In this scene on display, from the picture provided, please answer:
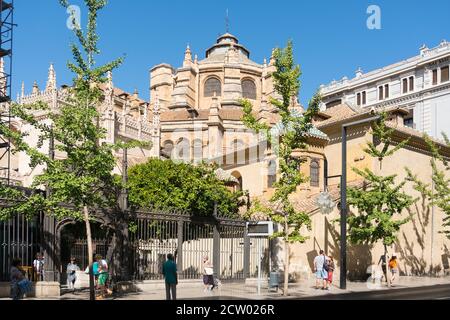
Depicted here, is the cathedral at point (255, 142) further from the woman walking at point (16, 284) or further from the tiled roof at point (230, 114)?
the woman walking at point (16, 284)

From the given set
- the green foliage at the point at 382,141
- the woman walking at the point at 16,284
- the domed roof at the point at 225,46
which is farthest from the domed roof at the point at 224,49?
the woman walking at the point at 16,284

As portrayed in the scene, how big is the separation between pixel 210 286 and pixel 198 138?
4475cm

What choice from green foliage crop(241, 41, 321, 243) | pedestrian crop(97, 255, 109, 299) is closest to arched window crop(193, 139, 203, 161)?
green foliage crop(241, 41, 321, 243)

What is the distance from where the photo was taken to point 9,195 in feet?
51.7

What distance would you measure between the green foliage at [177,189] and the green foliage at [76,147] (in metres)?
19.0

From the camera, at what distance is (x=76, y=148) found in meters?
15.9

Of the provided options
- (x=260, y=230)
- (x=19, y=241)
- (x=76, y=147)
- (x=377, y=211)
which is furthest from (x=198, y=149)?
(x=76, y=147)

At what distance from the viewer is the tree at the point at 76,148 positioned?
1549cm

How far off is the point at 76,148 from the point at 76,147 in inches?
4.0

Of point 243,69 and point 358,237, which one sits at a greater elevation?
point 243,69

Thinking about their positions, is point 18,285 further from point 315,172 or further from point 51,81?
point 51,81

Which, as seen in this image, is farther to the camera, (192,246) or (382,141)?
(382,141)
